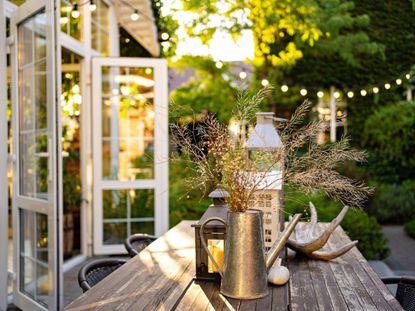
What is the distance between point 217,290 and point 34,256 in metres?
2.37

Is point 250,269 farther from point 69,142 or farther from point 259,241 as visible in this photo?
point 69,142

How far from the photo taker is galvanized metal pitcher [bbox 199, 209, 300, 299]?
195 centimetres

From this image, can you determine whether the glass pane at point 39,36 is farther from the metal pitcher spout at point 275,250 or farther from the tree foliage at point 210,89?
the tree foliage at point 210,89

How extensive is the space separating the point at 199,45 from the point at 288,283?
28.1 ft

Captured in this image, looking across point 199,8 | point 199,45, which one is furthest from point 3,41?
point 199,45

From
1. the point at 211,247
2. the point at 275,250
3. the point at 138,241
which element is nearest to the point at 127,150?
the point at 138,241

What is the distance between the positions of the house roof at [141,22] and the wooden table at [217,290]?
4953 millimetres

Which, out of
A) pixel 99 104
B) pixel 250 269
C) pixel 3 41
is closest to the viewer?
pixel 250 269

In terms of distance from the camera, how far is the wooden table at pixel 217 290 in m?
1.93

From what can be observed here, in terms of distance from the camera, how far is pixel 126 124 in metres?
6.48

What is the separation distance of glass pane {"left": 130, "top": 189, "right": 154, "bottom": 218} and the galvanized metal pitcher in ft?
14.1

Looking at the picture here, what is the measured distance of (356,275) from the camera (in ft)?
7.75

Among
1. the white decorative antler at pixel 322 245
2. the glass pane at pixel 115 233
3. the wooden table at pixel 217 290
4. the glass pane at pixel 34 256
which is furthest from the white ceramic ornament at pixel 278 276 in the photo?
the glass pane at pixel 115 233

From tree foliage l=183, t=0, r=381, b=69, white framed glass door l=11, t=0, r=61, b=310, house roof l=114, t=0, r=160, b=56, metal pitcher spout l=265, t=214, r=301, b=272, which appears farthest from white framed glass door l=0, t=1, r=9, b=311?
tree foliage l=183, t=0, r=381, b=69
